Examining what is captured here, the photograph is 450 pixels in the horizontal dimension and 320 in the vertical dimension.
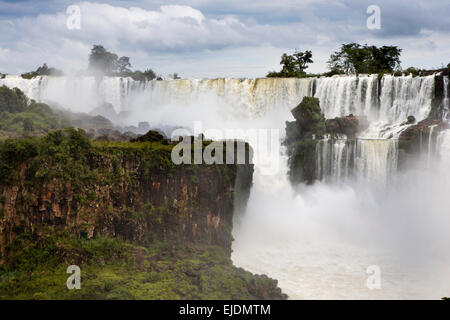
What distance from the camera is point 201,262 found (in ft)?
47.4

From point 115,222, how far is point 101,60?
3918 centimetres

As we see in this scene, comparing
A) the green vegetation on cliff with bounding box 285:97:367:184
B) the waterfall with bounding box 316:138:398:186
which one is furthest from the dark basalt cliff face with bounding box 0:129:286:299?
the waterfall with bounding box 316:138:398:186

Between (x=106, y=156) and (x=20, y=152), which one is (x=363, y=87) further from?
(x=20, y=152)

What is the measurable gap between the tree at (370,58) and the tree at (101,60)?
2533 cm

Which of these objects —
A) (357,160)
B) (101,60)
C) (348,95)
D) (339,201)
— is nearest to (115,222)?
(339,201)

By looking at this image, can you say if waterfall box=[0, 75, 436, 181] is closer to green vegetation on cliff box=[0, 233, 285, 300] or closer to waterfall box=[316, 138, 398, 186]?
waterfall box=[316, 138, 398, 186]

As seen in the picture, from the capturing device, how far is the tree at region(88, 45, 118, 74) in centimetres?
5016

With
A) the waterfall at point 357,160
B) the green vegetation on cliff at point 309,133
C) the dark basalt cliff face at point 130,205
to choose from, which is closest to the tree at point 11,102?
the dark basalt cliff face at point 130,205

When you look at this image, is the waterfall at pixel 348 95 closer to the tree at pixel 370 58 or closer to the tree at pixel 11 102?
the tree at pixel 370 58

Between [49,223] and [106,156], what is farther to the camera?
[106,156]

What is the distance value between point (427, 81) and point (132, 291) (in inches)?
793

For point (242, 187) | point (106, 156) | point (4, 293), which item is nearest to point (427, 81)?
point (242, 187)

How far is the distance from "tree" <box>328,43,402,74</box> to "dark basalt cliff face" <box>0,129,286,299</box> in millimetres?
23662
